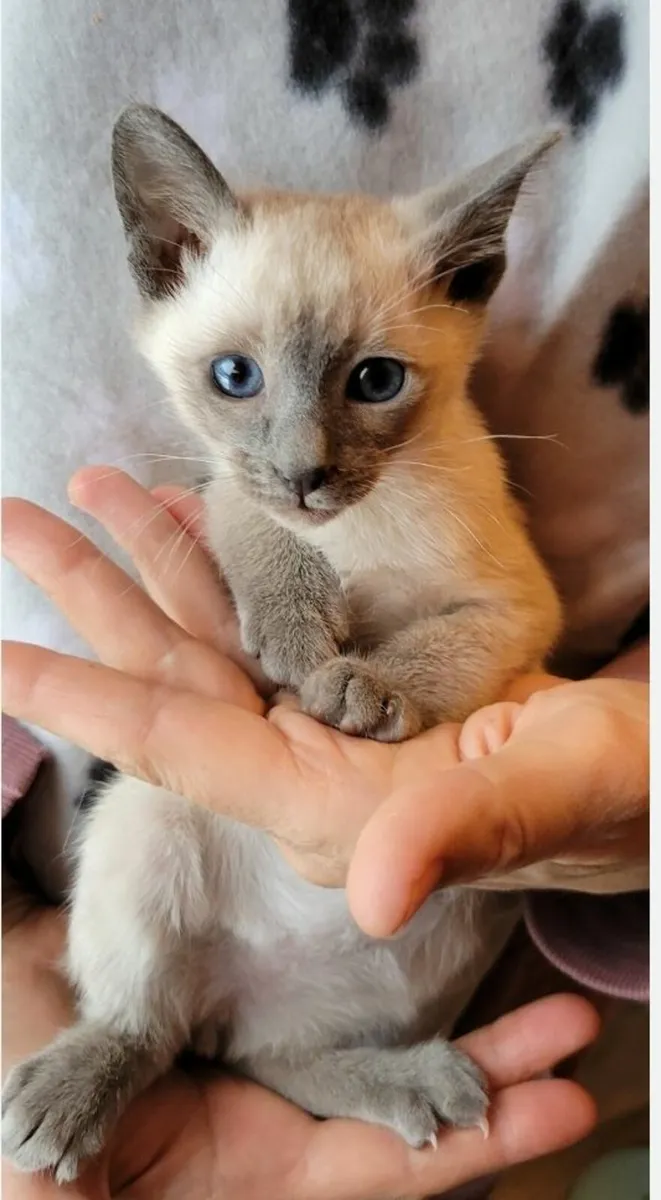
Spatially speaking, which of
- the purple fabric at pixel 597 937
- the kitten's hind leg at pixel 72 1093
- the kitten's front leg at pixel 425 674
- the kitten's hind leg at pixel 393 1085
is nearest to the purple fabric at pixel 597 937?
the purple fabric at pixel 597 937

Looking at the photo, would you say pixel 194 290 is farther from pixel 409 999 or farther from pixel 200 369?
pixel 409 999

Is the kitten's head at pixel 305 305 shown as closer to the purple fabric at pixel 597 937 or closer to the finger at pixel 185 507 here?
the finger at pixel 185 507

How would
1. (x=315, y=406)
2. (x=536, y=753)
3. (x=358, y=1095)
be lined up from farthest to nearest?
1. (x=358, y=1095)
2. (x=315, y=406)
3. (x=536, y=753)

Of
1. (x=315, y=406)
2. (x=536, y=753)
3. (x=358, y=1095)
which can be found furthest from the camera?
(x=358, y=1095)

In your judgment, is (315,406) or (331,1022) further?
(331,1022)

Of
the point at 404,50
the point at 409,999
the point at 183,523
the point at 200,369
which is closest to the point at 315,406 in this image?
the point at 200,369

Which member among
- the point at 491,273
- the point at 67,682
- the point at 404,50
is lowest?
the point at 67,682

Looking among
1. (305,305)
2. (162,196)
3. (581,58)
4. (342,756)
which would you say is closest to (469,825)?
(342,756)

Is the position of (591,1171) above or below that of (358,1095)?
below

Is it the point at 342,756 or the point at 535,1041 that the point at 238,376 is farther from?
the point at 535,1041
